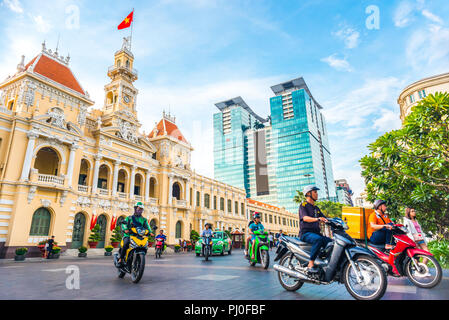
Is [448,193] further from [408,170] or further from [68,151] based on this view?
[68,151]

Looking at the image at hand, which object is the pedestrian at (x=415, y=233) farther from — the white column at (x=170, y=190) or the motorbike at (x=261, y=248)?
the white column at (x=170, y=190)

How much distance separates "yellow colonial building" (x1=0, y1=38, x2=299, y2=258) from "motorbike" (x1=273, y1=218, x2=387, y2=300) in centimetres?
2040

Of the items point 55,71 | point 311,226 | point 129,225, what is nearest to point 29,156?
point 55,71

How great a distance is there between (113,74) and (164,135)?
31.7 feet

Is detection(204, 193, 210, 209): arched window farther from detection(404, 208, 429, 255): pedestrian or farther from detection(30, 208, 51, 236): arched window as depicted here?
detection(404, 208, 429, 255): pedestrian

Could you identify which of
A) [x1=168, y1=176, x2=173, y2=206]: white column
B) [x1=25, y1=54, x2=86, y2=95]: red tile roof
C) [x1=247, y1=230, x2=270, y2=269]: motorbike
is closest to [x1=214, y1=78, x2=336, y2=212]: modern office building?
[x1=168, y1=176, x2=173, y2=206]: white column

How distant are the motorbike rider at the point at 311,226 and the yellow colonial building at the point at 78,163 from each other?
2066 cm

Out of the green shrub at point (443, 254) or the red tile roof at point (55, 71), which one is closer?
the green shrub at point (443, 254)

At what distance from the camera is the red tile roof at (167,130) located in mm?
35450

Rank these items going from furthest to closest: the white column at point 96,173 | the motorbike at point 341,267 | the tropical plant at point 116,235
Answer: the white column at point 96,173 < the tropical plant at point 116,235 < the motorbike at point 341,267

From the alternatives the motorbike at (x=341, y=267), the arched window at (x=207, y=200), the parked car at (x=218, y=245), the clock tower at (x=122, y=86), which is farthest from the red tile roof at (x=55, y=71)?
the motorbike at (x=341, y=267)

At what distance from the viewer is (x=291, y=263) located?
200 inches
